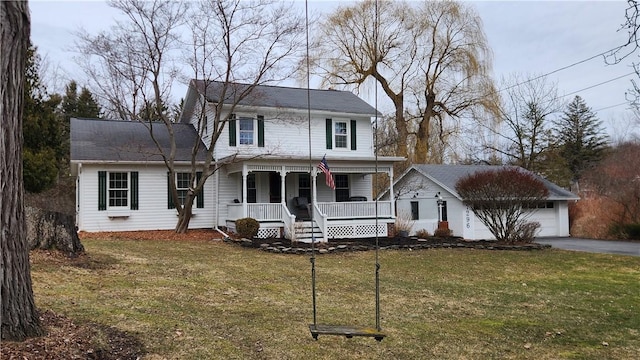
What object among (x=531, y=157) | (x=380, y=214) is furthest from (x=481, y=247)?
(x=531, y=157)

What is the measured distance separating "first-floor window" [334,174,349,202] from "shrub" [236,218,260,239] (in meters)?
5.35

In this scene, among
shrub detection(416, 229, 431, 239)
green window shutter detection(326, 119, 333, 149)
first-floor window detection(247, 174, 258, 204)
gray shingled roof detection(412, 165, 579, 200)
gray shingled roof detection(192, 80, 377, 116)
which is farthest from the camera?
gray shingled roof detection(412, 165, 579, 200)

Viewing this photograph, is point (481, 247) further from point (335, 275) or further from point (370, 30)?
point (370, 30)

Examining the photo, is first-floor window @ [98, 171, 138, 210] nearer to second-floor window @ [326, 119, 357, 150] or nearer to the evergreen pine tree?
second-floor window @ [326, 119, 357, 150]

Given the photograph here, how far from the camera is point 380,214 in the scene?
57.9 ft

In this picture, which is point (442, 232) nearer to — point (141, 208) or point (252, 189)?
point (252, 189)

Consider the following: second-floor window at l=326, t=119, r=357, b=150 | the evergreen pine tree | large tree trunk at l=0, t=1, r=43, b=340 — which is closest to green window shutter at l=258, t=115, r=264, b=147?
second-floor window at l=326, t=119, r=357, b=150

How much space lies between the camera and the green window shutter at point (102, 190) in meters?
16.2

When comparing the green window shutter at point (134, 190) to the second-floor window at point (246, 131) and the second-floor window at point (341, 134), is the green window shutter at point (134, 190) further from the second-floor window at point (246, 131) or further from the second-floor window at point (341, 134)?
the second-floor window at point (341, 134)

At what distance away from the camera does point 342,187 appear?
65.8 ft

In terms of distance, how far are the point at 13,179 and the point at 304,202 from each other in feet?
49.3

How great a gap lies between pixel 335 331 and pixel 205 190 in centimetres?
1442

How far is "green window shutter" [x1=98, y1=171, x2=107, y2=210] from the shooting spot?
1625 cm

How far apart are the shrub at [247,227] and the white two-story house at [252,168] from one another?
64 centimetres
